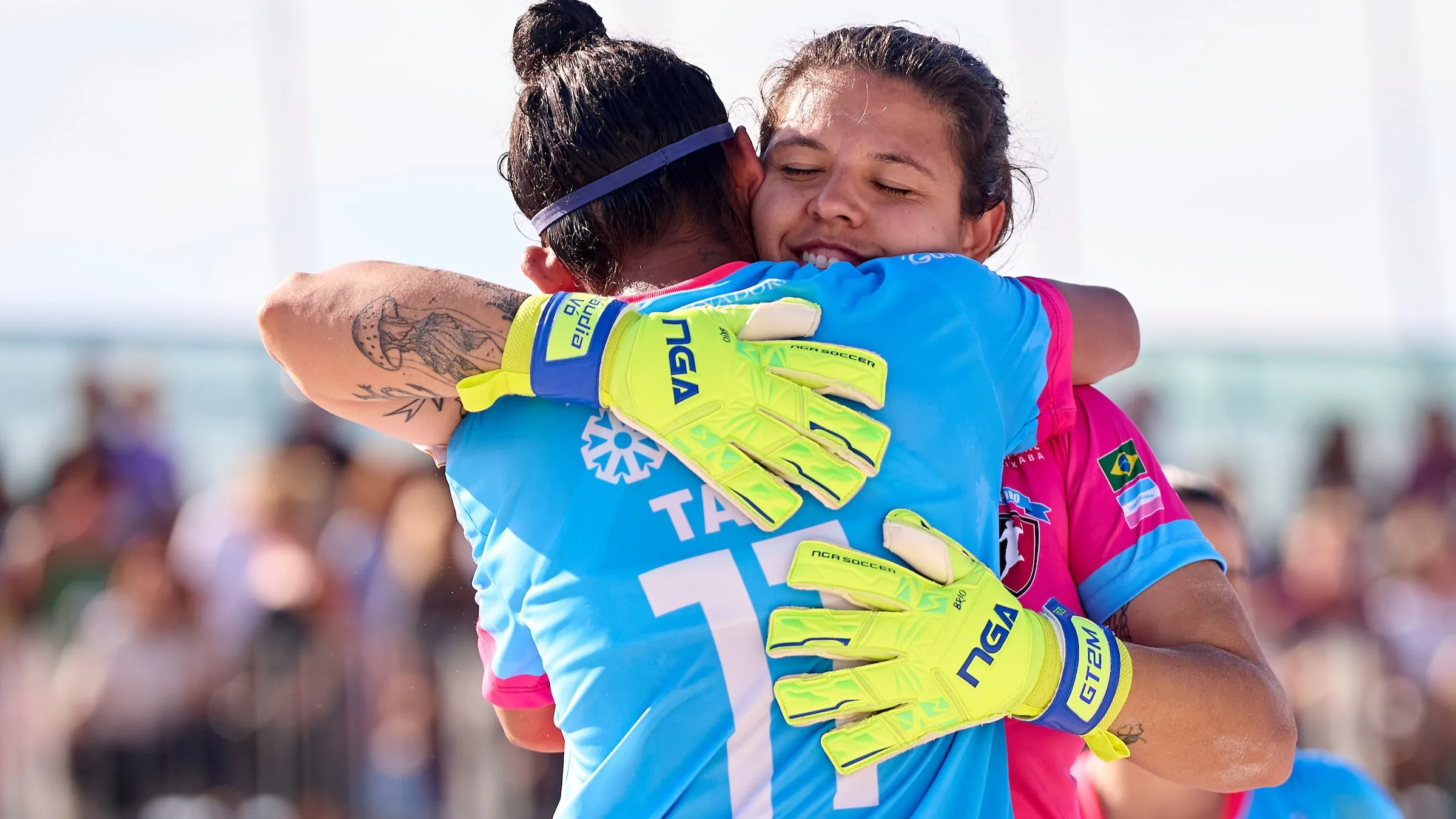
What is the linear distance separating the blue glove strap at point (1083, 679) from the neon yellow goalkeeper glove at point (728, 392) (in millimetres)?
409

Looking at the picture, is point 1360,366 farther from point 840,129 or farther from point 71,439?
point 840,129

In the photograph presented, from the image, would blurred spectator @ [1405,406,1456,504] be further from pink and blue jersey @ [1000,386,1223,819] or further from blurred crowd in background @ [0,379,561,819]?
pink and blue jersey @ [1000,386,1223,819]

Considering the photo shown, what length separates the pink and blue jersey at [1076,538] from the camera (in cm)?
238

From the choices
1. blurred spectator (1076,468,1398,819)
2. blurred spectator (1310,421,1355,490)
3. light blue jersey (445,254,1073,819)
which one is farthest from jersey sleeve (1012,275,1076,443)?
blurred spectator (1310,421,1355,490)

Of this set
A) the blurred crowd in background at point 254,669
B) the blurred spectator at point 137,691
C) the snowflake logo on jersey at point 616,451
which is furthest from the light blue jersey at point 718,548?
the blurred spectator at point 137,691

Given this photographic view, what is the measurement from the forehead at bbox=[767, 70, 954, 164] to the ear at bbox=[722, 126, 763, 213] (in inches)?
5.3

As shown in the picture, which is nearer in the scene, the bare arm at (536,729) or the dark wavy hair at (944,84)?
the dark wavy hair at (944,84)

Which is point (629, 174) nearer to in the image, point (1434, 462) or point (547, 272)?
point (547, 272)

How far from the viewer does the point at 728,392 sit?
2.09 m

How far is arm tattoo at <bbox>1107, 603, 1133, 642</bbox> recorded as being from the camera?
8.02 ft

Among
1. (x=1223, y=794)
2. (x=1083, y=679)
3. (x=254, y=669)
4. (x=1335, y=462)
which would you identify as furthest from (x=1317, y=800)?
(x=1335, y=462)

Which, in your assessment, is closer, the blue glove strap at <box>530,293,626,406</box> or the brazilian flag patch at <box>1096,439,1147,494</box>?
the blue glove strap at <box>530,293,626,406</box>

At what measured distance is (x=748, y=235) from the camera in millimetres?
2564

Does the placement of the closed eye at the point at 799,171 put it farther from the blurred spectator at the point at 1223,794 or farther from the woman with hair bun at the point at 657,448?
the blurred spectator at the point at 1223,794
